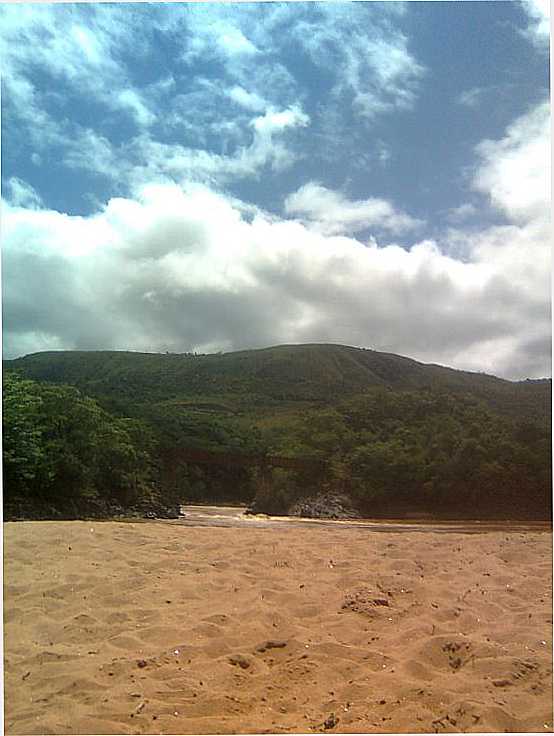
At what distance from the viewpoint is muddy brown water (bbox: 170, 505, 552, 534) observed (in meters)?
4.51

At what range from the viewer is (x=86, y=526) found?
159 inches

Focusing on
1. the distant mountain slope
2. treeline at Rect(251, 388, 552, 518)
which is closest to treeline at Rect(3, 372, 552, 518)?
treeline at Rect(251, 388, 552, 518)

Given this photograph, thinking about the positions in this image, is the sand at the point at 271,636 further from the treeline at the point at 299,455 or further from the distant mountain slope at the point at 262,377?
the distant mountain slope at the point at 262,377

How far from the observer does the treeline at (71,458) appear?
4496mm

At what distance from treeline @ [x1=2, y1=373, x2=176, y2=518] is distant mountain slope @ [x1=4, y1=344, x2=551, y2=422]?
0.18 meters

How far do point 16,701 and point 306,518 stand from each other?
287 cm

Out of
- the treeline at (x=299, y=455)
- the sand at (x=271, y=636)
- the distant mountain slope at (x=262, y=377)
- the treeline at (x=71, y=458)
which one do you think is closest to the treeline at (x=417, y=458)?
the treeline at (x=299, y=455)

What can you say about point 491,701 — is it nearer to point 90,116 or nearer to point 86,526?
point 86,526

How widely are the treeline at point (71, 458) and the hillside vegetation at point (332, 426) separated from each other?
7cm

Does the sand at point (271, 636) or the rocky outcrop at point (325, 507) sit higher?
the rocky outcrop at point (325, 507)

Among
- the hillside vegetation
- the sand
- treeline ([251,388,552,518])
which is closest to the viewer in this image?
the sand

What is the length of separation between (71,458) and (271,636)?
2614 mm

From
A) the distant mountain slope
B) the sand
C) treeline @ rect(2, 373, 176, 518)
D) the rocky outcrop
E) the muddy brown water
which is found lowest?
the sand

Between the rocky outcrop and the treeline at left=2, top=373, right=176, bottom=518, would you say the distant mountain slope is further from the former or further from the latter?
the rocky outcrop
